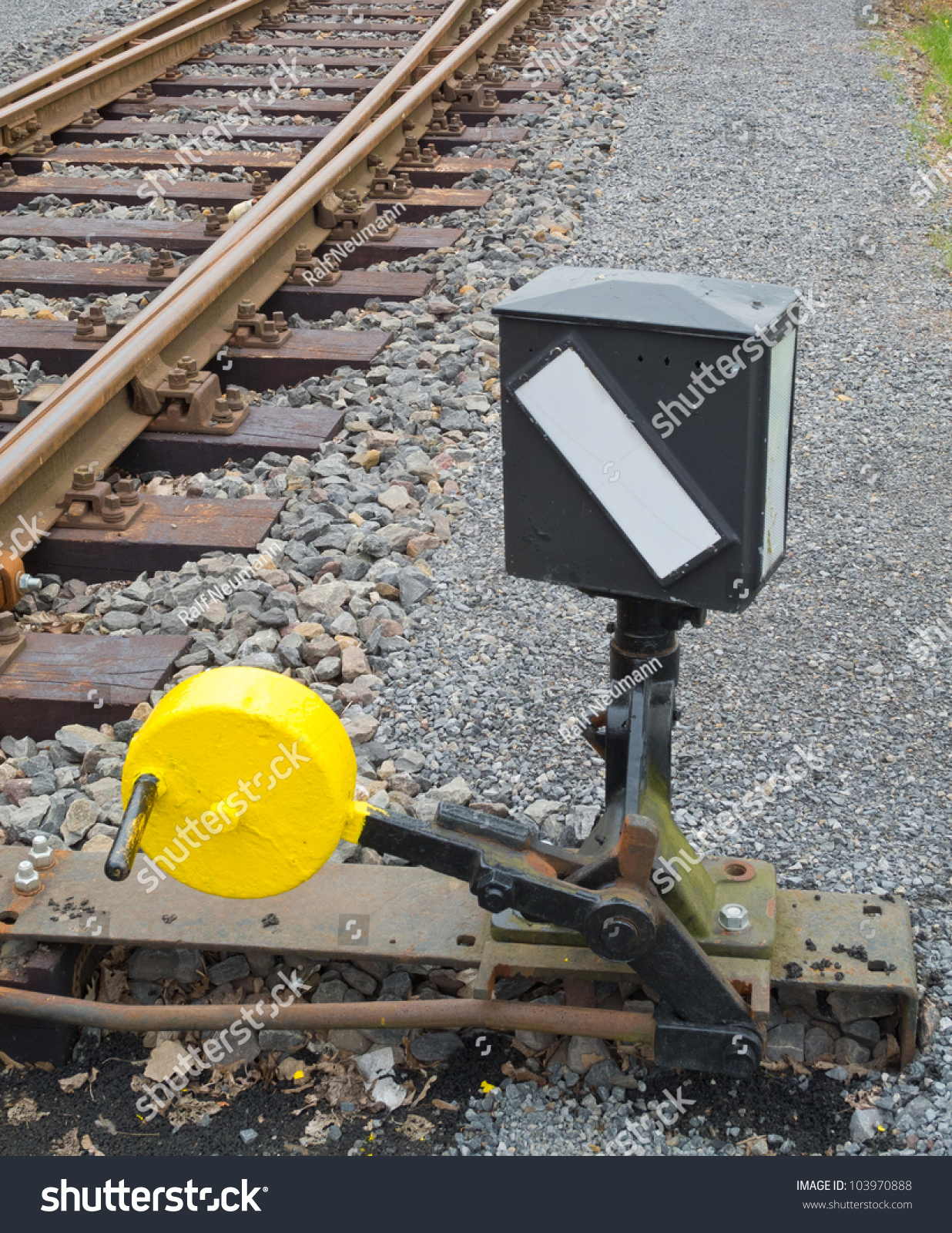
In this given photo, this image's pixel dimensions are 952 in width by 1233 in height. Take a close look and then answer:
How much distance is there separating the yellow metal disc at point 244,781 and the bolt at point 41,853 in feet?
2.20

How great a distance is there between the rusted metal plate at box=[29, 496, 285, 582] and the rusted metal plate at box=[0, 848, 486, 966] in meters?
1.31

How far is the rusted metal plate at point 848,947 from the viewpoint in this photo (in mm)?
2182

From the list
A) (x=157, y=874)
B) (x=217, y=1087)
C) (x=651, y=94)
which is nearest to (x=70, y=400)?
(x=157, y=874)

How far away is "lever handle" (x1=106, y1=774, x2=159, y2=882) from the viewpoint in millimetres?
1731

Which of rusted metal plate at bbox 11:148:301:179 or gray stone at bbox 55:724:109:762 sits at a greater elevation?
rusted metal plate at bbox 11:148:301:179

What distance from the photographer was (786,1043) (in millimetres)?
2268

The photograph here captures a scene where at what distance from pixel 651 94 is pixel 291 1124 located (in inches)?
279

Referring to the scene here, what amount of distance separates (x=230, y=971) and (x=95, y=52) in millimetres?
7204

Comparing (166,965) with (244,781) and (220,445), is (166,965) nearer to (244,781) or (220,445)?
(244,781)

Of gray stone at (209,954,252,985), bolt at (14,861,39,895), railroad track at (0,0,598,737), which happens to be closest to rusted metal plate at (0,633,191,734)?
railroad track at (0,0,598,737)

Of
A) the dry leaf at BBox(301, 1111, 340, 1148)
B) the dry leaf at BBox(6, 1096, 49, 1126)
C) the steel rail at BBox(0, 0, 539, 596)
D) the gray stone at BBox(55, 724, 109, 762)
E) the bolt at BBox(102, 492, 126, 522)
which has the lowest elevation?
the dry leaf at BBox(6, 1096, 49, 1126)

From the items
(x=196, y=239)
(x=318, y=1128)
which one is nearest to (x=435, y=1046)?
(x=318, y=1128)

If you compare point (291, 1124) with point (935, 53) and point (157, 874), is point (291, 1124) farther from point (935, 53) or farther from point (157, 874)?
point (935, 53)

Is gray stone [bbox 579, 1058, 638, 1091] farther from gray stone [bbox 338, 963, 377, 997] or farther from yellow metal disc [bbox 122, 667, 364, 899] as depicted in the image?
yellow metal disc [bbox 122, 667, 364, 899]
